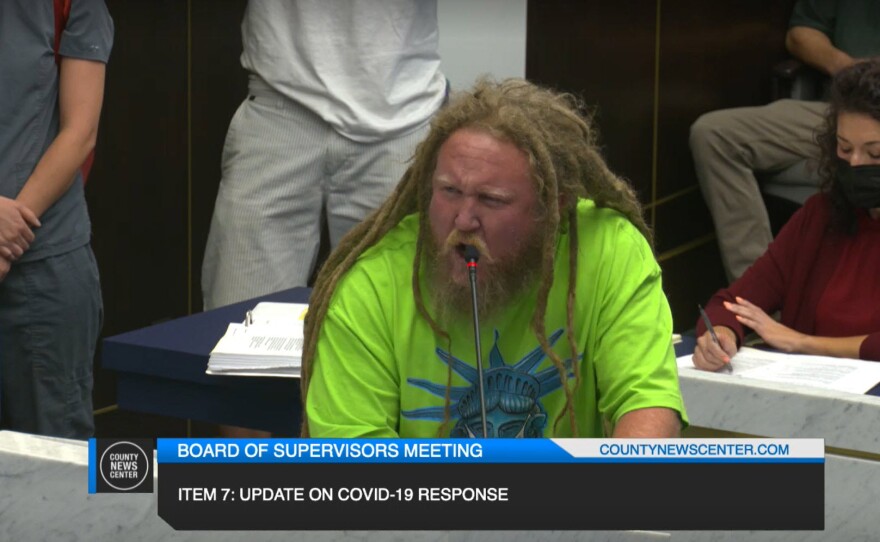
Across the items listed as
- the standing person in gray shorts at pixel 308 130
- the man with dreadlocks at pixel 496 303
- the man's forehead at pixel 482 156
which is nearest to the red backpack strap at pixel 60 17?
the standing person in gray shorts at pixel 308 130

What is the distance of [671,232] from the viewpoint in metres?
5.50

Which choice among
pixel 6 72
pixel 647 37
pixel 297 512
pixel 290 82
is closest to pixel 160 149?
pixel 290 82

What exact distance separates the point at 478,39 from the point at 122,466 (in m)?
3.07

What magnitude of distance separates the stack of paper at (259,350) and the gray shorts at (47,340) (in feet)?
1.19

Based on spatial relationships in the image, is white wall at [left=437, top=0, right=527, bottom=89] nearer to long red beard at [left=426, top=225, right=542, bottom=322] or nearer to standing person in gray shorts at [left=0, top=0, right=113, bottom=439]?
standing person in gray shorts at [left=0, top=0, right=113, bottom=439]

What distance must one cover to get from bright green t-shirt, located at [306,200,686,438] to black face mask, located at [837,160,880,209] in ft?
3.98

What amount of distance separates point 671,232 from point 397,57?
87.7 inches

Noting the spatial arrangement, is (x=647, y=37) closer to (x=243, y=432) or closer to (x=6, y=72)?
(x=243, y=432)

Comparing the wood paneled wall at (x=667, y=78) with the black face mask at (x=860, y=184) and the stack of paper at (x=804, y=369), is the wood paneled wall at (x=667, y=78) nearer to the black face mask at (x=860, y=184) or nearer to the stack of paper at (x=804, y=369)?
the black face mask at (x=860, y=184)

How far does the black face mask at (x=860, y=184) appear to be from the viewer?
3197 mm

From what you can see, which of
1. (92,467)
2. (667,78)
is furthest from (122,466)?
(667,78)

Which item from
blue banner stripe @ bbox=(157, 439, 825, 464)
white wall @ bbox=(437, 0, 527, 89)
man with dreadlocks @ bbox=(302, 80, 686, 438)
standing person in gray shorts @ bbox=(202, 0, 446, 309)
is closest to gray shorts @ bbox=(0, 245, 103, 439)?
standing person in gray shorts @ bbox=(202, 0, 446, 309)

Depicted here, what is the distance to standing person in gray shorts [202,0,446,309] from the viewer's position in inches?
136

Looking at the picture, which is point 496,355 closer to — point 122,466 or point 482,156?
point 482,156
